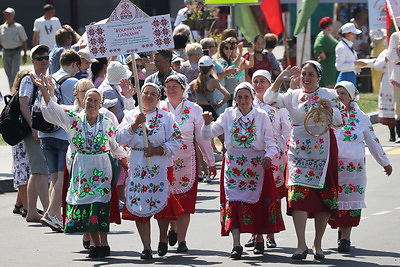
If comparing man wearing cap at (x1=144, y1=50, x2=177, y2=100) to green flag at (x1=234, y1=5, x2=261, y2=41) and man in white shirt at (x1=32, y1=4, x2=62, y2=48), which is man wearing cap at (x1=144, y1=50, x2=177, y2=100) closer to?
man in white shirt at (x1=32, y1=4, x2=62, y2=48)

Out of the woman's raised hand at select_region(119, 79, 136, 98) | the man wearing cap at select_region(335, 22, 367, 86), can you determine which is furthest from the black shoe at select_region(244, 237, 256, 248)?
the man wearing cap at select_region(335, 22, 367, 86)

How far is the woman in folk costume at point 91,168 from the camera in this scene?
10.8 m

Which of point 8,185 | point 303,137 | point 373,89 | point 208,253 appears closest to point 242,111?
point 303,137

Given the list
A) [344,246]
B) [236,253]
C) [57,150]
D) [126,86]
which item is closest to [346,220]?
[344,246]

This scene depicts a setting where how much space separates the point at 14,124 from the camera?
1286 cm

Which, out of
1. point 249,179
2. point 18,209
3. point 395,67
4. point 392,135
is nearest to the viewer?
point 249,179

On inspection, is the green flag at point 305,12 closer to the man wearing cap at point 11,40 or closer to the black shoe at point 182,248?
the man wearing cap at point 11,40

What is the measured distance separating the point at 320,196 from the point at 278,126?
1084 millimetres

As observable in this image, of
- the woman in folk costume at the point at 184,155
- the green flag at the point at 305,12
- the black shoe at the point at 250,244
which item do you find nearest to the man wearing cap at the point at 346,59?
the green flag at the point at 305,12

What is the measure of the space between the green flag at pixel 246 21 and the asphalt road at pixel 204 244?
34.8 ft

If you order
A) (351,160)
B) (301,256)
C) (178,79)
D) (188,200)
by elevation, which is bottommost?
(301,256)

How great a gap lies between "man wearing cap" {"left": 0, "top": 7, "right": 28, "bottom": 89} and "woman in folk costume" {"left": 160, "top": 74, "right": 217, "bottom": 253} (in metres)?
14.1

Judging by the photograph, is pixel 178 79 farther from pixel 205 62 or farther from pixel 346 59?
pixel 346 59

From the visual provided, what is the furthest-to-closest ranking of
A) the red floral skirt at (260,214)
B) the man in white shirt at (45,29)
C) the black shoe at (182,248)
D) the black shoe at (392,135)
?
the man in white shirt at (45,29)
the black shoe at (392,135)
the black shoe at (182,248)
the red floral skirt at (260,214)
